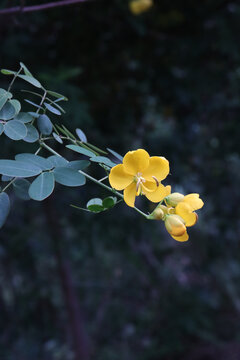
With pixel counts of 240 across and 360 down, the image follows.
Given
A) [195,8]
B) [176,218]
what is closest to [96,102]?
[195,8]

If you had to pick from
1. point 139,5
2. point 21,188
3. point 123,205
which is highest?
point 139,5

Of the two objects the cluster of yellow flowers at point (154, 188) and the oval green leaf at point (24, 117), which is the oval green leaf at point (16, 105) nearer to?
the oval green leaf at point (24, 117)

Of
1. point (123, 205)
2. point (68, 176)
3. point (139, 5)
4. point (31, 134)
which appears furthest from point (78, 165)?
point (123, 205)

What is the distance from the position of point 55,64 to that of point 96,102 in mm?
331

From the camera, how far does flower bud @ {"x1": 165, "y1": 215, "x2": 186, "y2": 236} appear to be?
70 centimetres

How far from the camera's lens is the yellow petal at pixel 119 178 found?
0.71m

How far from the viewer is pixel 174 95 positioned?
271 cm

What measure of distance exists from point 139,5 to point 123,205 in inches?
52.9

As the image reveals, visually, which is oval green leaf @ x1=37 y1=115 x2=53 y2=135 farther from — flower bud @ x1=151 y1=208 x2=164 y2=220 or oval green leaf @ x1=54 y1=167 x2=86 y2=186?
flower bud @ x1=151 y1=208 x2=164 y2=220

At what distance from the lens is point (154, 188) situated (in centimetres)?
75

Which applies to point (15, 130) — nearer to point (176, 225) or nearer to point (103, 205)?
point (103, 205)

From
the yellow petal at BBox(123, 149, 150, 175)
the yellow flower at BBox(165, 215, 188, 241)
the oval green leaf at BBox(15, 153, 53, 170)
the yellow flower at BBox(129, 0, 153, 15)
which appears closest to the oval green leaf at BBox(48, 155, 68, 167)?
the oval green leaf at BBox(15, 153, 53, 170)

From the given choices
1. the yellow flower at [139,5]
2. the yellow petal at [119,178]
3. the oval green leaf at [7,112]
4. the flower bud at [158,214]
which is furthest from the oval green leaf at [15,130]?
the yellow flower at [139,5]

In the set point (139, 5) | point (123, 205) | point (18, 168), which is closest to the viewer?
point (18, 168)
